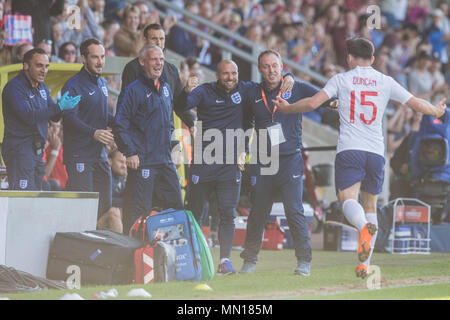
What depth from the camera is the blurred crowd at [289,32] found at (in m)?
12.6

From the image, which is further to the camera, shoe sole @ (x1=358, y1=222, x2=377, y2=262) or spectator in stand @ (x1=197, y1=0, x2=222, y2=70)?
spectator in stand @ (x1=197, y1=0, x2=222, y2=70)

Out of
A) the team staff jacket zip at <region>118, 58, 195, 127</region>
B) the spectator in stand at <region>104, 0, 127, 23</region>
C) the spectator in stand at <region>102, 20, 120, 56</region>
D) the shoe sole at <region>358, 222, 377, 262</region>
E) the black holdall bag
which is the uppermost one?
the spectator in stand at <region>104, 0, 127, 23</region>

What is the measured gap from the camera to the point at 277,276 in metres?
8.50

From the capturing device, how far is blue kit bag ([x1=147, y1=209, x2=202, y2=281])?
26.4 ft

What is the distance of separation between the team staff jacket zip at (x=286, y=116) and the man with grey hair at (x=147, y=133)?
91 cm

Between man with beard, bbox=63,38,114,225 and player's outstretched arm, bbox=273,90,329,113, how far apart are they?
6.75ft

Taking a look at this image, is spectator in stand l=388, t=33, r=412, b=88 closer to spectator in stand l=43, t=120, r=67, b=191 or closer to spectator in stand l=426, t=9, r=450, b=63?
spectator in stand l=426, t=9, r=450, b=63

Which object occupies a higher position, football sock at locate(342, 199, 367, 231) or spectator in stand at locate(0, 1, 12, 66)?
spectator in stand at locate(0, 1, 12, 66)

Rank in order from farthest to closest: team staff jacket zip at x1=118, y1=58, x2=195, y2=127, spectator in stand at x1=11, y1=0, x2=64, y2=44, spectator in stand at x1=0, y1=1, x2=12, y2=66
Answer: spectator in stand at x1=11, y1=0, x2=64, y2=44 → spectator in stand at x1=0, y1=1, x2=12, y2=66 → team staff jacket zip at x1=118, y1=58, x2=195, y2=127

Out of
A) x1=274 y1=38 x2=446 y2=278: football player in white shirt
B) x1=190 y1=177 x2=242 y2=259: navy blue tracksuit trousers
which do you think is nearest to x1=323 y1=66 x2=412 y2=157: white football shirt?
x1=274 y1=38 x2=446 y2=278: football player in white shirt

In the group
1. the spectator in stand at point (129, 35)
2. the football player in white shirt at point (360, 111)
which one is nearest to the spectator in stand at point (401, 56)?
the spectator in stand at point (129, 35)

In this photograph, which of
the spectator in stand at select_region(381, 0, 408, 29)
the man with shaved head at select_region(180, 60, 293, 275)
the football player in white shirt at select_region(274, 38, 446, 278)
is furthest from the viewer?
the spectator in stand at select_region(381, 0, 408, 29)

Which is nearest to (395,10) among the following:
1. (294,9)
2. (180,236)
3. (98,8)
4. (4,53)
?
(294,9)

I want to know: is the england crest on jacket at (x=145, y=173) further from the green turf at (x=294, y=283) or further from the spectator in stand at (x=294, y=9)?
the spectator in stand at (x=294, y=9)
